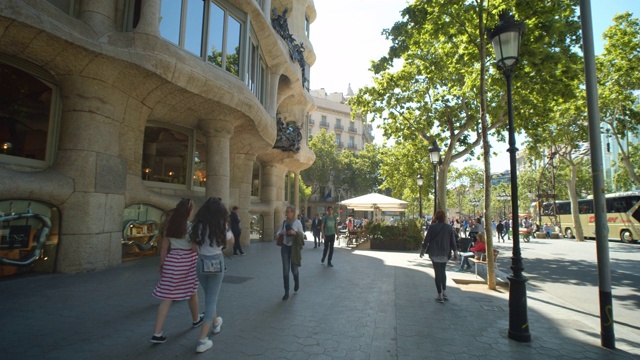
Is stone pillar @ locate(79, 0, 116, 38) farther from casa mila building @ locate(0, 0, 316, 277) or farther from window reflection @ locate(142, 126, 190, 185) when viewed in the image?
window reflection @ locate(142, 126, 190, 185)

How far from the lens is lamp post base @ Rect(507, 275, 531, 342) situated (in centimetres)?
456

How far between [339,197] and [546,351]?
5084cm

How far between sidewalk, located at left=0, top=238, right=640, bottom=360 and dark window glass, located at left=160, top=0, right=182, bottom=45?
20.3 feet

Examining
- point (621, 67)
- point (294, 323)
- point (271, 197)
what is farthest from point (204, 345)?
point (621, 67)

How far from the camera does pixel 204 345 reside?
3.84 m

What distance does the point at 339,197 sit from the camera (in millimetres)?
55062

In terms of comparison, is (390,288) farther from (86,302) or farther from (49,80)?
(49,80)

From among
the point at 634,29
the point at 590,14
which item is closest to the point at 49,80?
the point at 590,14

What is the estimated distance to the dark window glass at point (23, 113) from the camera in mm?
7211

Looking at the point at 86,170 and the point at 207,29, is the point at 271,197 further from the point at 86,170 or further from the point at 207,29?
the point at 86,170

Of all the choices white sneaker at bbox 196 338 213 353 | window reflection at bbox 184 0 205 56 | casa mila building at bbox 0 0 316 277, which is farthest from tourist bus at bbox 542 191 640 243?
white sneaker at bbox 196 338 213 353

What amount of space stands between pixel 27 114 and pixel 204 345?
24.2ft

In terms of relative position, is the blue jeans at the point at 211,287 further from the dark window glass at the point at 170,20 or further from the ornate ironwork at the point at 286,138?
the ornate ironwork at the point at 286,138

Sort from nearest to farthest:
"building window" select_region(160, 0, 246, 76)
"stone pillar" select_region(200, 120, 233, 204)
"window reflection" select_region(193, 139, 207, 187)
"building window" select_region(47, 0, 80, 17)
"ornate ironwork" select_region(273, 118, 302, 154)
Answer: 1. "building window" select_region(47, 0, 80, 17)
2. "building window" select_region(160, 0, 246, 76)
3. "stone pillar" select_region(200, 120, 233, 204)
4. "window reflection" select_region(193, 139, 207, 187)
5. "ornate ironwork" select_region(273, 118, 302, 154)
